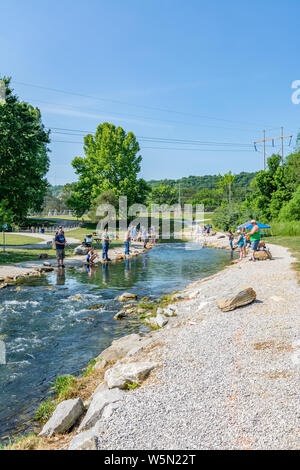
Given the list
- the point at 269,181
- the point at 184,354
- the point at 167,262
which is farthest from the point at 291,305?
the point at 269,181

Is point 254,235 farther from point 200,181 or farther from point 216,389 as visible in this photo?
point 200,181

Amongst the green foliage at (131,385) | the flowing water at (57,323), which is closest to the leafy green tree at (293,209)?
the flowing water at (57,323)

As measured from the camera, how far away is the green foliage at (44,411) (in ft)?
19.5

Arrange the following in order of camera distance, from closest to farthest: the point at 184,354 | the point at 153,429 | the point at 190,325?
1. the point at 153,429
2. the point at 184,354
3. the point at 190,325

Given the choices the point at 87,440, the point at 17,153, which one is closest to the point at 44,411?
the point at 87,440

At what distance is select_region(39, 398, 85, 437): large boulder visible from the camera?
521 centimetres

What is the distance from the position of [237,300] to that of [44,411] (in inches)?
234

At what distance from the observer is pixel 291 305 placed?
971 cm

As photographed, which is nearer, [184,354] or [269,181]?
[184,354]

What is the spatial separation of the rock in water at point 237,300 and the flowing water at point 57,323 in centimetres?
267

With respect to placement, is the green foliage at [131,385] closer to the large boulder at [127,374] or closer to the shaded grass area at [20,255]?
the large boulder at [127,374]

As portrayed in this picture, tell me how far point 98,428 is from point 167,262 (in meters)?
20.6

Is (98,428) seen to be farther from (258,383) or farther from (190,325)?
(190,325)

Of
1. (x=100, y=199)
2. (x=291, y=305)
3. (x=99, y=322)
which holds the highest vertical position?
(x=100, y=199)
